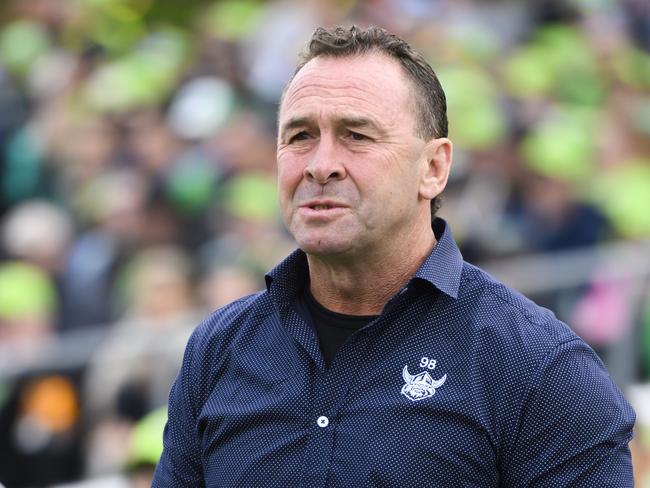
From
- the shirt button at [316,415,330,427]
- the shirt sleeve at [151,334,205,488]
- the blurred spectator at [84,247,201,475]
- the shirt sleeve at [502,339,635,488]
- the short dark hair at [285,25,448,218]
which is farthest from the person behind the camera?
the blurred spectator at [84,247,201,475]

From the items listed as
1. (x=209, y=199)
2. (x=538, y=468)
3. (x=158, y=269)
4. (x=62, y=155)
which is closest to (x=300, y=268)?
(x=538, y=468)

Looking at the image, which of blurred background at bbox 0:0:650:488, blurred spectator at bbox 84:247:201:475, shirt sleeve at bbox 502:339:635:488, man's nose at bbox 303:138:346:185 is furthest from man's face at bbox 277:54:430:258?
blurred spectator at bbox 84:247:201:475

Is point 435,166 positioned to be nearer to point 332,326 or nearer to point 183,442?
point 332,326

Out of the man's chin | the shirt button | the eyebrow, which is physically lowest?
A: the shirt button

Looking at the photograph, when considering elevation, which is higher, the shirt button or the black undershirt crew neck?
Result: the black undershirt crew neck

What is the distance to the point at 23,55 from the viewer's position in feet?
32.7

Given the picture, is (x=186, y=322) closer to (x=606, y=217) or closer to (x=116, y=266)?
(x=116, y=266)

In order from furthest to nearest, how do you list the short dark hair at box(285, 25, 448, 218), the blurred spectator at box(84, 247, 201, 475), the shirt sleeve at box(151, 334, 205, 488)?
1. the blurred spectator at box(84, 247, 201, 475)
2. the shirt sleeve at box(151, 334, 205, 488)
3. the short dark hair at box(285, 25, 448, 218)

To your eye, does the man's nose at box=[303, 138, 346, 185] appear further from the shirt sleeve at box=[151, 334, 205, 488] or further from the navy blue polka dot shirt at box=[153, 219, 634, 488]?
the shirt sleeve at box=[151, 334, 205, 488]

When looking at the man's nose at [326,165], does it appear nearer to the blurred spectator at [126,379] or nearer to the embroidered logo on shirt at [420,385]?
the embroidered logo on shirt at [420,385]

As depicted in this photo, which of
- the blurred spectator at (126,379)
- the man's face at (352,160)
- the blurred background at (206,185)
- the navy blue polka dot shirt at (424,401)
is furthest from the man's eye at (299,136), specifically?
the blurred spectator at (126,379)

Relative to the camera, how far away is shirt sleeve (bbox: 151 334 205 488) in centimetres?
257

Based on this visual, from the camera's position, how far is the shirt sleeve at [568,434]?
2.20 meters

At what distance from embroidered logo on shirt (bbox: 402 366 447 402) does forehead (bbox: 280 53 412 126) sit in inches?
19.0
